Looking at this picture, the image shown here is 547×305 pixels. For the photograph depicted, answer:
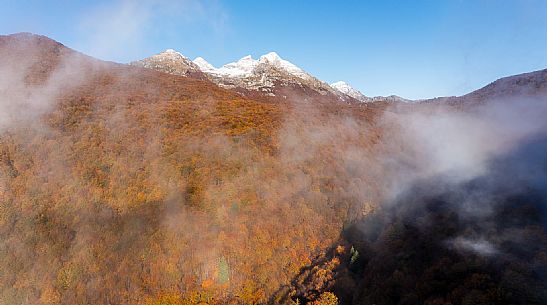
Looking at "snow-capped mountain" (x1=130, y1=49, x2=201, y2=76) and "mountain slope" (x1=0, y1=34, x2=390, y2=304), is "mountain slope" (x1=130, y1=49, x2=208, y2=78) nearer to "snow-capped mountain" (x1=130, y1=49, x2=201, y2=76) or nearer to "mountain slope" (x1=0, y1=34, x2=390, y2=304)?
"snow-capped mountain" (x1=130, y1=49, x2=201, y2=76)

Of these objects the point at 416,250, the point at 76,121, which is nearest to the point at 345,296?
the point at 416,250

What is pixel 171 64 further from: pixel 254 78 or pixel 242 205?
pixel 242 205

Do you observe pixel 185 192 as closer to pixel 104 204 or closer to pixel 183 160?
pixel 183 160

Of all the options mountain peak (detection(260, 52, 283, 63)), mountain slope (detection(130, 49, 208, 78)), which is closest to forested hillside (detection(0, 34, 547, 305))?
mountain slope (detection(130, 49, 208, 78))

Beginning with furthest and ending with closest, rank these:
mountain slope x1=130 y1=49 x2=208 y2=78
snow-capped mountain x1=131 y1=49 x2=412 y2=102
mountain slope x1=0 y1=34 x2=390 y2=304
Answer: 1. mountain slope x1=130 y1=49 x2=208 y2=78
2. snow-capped mountain x1=131 y1=49 x2=412 y2=102
3. mountain slope x1=0 y1=34 x2=390 y2=304

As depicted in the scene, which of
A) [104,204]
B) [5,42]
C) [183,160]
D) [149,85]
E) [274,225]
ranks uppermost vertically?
[5,42]

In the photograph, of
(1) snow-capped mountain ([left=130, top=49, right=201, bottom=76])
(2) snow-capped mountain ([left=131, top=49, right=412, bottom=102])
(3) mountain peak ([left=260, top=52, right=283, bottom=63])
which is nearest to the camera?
(2) snow-capped mountain ([left=131, top=49, right=412, bottom=102])

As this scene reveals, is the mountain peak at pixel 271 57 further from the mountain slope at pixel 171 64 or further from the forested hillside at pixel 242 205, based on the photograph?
the forested hillside at pixel 242 205

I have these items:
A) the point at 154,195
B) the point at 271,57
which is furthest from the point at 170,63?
the point at 154,195
